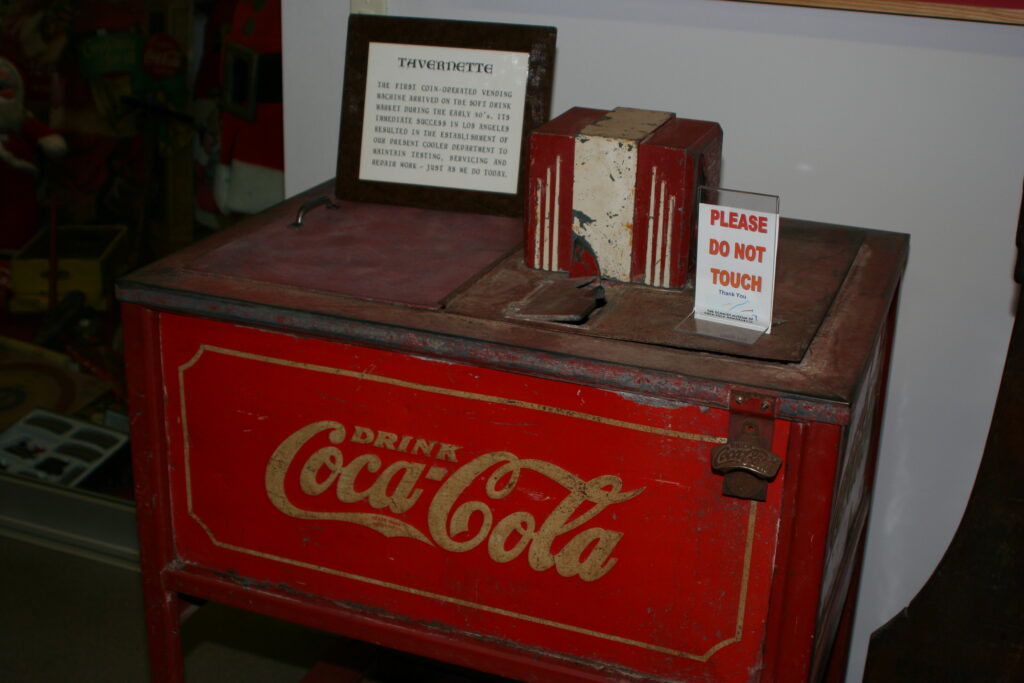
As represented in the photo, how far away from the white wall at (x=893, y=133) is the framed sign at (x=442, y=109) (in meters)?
0.23

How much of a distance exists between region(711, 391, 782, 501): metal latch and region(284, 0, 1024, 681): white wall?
0.70m

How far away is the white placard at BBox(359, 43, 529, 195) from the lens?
1.65 m

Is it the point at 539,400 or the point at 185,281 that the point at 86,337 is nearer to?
the point at 185,281

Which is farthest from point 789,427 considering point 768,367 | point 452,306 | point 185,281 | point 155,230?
point 155,230

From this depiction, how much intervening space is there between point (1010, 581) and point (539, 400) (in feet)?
2.08

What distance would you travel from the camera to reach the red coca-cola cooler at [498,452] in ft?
4.04

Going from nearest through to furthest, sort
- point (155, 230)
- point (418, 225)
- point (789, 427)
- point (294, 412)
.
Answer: point (789, 427) → point (294, 412) → point (418, 225) → point (155, 230)

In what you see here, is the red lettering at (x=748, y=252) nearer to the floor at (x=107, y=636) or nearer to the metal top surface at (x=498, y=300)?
the metal top surface at (x=498, y=300)

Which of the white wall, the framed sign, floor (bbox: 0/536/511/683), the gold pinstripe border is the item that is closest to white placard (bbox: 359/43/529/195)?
the framed sign

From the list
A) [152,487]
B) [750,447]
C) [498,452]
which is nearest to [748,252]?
[750,447]

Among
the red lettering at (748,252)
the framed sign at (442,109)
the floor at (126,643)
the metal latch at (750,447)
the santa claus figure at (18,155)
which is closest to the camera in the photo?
the metal latch at (750,447)

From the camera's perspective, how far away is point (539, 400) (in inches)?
Answer: 50.7

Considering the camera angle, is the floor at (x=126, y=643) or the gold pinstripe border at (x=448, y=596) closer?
the gold pinstripe border at (x=448, y=596)

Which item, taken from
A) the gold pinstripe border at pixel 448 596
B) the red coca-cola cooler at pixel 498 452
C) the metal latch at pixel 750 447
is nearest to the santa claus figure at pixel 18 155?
the red coca-cola cooler at pixel 498 452
